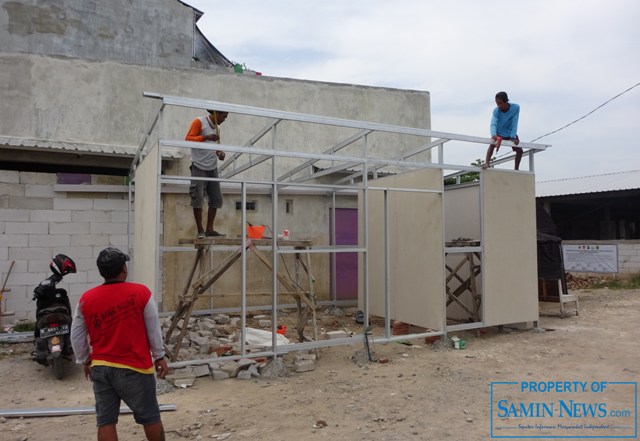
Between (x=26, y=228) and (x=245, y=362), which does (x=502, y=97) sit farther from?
(x=26, y=228)

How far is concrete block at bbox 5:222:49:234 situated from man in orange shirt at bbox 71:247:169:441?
5.68m

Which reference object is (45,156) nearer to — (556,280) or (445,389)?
(445,389)

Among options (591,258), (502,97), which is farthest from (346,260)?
(591,258)

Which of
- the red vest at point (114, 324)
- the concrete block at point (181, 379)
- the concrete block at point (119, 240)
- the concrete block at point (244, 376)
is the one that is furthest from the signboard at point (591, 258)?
the red vest at point (114, 324)

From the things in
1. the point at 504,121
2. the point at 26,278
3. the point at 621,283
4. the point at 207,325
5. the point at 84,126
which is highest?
the point at 84,126

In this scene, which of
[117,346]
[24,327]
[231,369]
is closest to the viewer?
[117,346]

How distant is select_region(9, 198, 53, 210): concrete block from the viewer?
7555 mm

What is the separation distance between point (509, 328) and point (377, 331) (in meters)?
2.17

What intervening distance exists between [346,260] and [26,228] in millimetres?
6037

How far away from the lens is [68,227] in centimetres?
788

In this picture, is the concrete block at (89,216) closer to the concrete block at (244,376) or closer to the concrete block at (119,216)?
the concrete block at (119,216)

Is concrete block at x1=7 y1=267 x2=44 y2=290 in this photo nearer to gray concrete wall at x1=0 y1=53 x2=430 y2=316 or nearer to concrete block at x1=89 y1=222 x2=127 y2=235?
gray concrete wall at x1=0 y1=53 x2=430 y2=316

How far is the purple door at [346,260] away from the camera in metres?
10.1

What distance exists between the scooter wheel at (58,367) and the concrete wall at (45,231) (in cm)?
Result: 283
